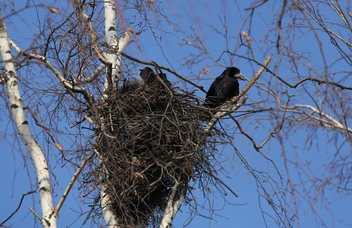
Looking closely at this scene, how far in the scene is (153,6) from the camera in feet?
23.2

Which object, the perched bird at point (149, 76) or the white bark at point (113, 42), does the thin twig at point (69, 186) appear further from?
the perched bird at point (149, 76)

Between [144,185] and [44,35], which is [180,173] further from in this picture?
[44,35]

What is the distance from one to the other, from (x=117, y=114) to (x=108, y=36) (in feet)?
3.74

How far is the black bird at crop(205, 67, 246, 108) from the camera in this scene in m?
8.54

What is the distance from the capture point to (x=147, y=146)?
6750mm

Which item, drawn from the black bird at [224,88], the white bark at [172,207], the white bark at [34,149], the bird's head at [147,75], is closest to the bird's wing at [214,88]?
the black bird at [224,88]

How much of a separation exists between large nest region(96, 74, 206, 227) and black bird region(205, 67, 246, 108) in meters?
1.47

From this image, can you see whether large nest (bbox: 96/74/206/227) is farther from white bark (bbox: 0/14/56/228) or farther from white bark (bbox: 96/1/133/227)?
white bark (bbox: 0/14/56/228)

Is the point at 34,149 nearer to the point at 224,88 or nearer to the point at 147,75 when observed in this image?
the point at 147,75

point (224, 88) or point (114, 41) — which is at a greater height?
point (224, 88)

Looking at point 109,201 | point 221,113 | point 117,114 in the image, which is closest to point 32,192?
point 109,201

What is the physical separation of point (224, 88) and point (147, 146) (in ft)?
7.41

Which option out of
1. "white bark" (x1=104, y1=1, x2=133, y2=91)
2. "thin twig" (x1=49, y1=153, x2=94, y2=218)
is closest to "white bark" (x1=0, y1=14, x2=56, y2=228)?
"thin twig" (x1=49, y1=153, x2=94, y2=218)

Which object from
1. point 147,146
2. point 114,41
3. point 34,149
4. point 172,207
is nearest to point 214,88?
point 114,41
